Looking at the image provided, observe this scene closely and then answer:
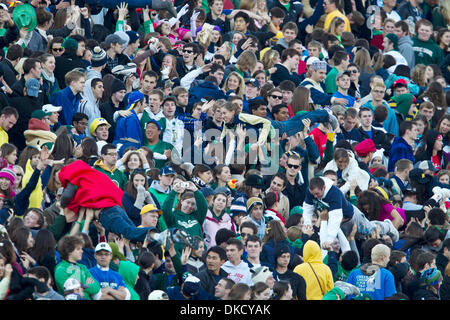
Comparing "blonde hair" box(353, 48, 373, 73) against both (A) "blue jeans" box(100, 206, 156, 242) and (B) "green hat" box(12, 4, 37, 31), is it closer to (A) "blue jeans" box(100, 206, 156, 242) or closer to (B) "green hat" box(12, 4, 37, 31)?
(B) "green hat" box(12, 4, 37, 31)

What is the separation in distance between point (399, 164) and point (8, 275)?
7.50 m

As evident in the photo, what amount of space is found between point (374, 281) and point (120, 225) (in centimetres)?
278

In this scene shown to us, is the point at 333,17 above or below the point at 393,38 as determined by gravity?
above

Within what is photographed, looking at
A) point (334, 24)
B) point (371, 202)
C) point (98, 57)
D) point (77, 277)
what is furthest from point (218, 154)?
point (334, 24)

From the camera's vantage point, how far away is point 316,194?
49.8 feet

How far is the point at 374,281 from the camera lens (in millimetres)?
13812

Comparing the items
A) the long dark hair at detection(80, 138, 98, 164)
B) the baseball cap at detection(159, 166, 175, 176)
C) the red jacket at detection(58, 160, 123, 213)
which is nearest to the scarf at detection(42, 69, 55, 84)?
the long dark hair at detection(80, 138, 98, 164)

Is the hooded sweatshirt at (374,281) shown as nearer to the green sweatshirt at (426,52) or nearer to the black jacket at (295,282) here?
the black jacket at (295,282)

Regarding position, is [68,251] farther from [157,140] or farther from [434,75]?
[434,75]

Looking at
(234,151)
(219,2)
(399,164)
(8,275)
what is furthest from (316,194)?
(219,2)

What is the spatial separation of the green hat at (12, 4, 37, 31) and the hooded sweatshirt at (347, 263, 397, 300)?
6.36 metres

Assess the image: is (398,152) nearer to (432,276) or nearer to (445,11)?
(432,276)

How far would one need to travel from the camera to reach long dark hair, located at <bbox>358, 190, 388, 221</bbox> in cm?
1616

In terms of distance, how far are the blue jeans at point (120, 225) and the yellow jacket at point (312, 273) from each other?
1704 millimetres
